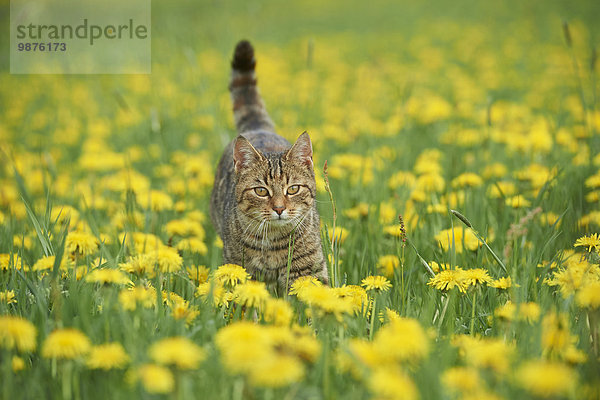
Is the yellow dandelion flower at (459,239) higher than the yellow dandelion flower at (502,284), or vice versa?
the yellow dandelion flower at (459,239)

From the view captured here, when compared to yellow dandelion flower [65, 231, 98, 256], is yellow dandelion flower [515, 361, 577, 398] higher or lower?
lower

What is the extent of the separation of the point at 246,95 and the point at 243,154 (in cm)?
128

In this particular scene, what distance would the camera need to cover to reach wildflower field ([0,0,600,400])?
4.81 feet

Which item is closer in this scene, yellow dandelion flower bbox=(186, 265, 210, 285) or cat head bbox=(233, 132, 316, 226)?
yellow dandelion flower bbox=(186, 265, 210, 285)

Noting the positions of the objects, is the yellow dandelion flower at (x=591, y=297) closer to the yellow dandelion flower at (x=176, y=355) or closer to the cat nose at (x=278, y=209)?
the yellow dandelion flower at (x=176, y=355)

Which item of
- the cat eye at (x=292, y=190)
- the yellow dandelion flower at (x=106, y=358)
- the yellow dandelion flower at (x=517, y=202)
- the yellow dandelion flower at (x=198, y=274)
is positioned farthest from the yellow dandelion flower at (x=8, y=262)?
the yellow dandelion flower at (x=517, y=202)

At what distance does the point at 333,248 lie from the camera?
2.49 m

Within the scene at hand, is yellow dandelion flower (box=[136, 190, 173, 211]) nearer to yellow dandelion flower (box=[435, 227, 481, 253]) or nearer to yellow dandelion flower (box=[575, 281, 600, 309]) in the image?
yellow dandelion flower (box=[435, 227, 481, 253])

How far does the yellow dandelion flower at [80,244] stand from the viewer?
8.21 ft

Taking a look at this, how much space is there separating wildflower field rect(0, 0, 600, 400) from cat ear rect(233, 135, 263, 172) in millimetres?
389

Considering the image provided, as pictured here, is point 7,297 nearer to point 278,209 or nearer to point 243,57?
point 278,209

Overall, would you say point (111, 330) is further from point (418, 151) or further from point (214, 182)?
point (418, 151)

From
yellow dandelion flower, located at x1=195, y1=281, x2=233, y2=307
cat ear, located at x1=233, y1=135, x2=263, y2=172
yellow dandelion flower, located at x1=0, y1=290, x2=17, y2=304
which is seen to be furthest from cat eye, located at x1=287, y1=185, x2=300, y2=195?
yellow dandelion flower, located at x1=0, y1=290, x2=17, y2=304

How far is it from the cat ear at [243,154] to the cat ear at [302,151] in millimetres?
178
